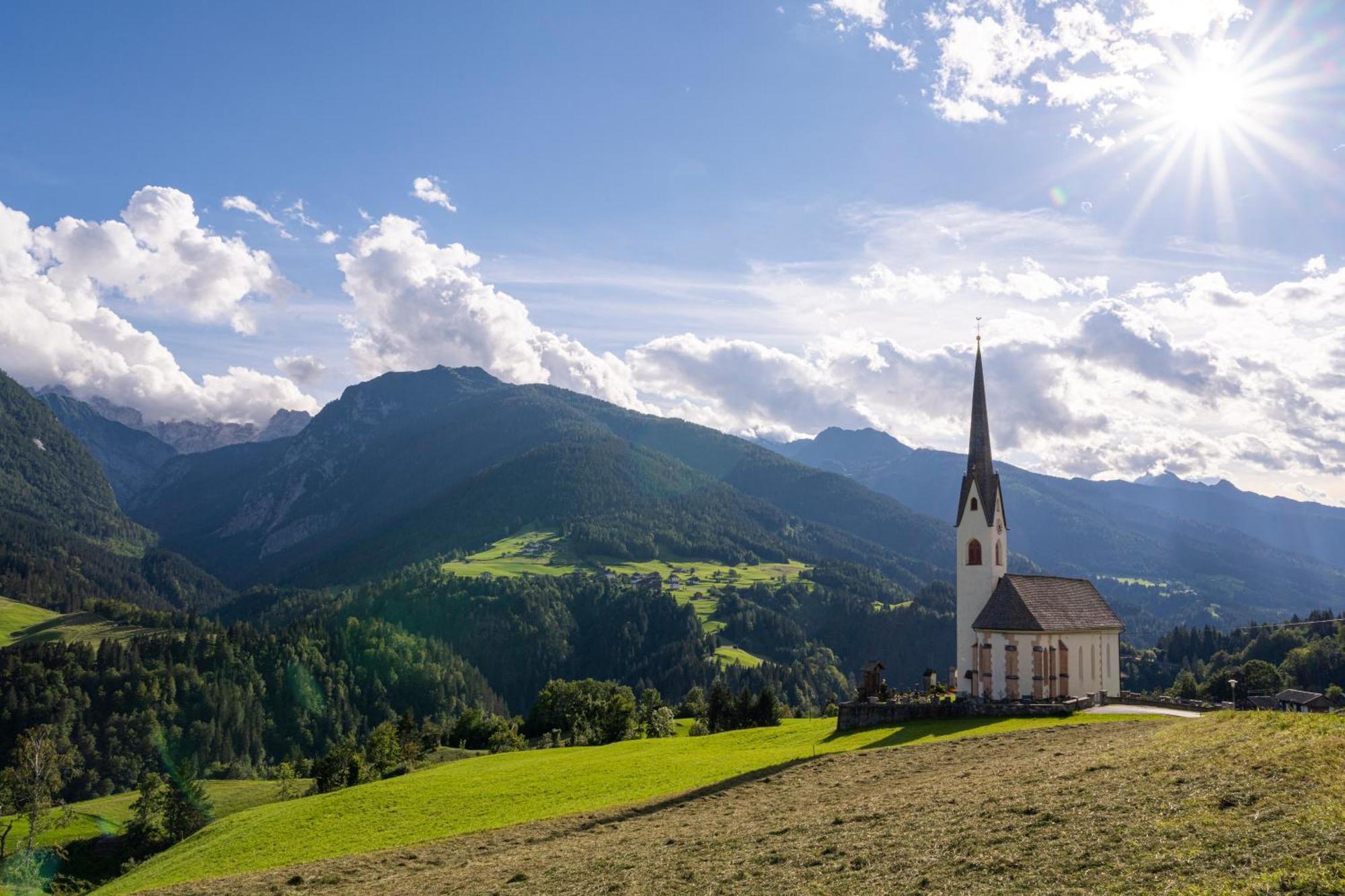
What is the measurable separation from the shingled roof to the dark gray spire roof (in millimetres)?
5955

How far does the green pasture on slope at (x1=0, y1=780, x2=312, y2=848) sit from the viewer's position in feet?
310

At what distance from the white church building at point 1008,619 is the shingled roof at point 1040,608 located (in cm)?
7

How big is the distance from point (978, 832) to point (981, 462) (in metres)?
50.7

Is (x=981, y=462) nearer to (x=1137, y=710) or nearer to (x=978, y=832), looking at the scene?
(x=1137, y=710)

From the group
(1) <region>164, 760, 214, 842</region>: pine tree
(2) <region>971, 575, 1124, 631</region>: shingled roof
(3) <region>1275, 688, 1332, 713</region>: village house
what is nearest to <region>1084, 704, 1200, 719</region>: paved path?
(2) <region>971, 575, 1124, 631</region>: shingled roof

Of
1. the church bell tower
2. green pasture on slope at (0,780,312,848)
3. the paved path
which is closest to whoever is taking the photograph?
the paved path

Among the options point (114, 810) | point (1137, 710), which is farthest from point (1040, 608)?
point (114, 810)

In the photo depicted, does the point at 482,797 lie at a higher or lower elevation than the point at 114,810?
higher

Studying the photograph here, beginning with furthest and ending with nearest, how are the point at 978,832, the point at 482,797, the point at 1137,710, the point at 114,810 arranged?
the point at 114,810 < the point at 1137,710 < the point at 482,797 < the point at 978,832

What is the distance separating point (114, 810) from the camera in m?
110

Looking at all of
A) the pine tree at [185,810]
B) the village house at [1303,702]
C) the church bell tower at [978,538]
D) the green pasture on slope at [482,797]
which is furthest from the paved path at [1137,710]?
the pine tree at [185,810]

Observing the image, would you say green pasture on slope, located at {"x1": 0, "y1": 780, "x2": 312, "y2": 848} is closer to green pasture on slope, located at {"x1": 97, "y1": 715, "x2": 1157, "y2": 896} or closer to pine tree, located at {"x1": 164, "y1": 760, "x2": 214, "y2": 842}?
pine tree, located at {"x1": 164, "y1": 760, "x2": 214, "y2": 842}

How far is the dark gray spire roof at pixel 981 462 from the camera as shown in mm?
69062

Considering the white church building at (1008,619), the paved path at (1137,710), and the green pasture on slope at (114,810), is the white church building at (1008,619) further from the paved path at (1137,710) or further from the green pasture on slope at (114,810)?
the green pasture on slope at (114,810)
